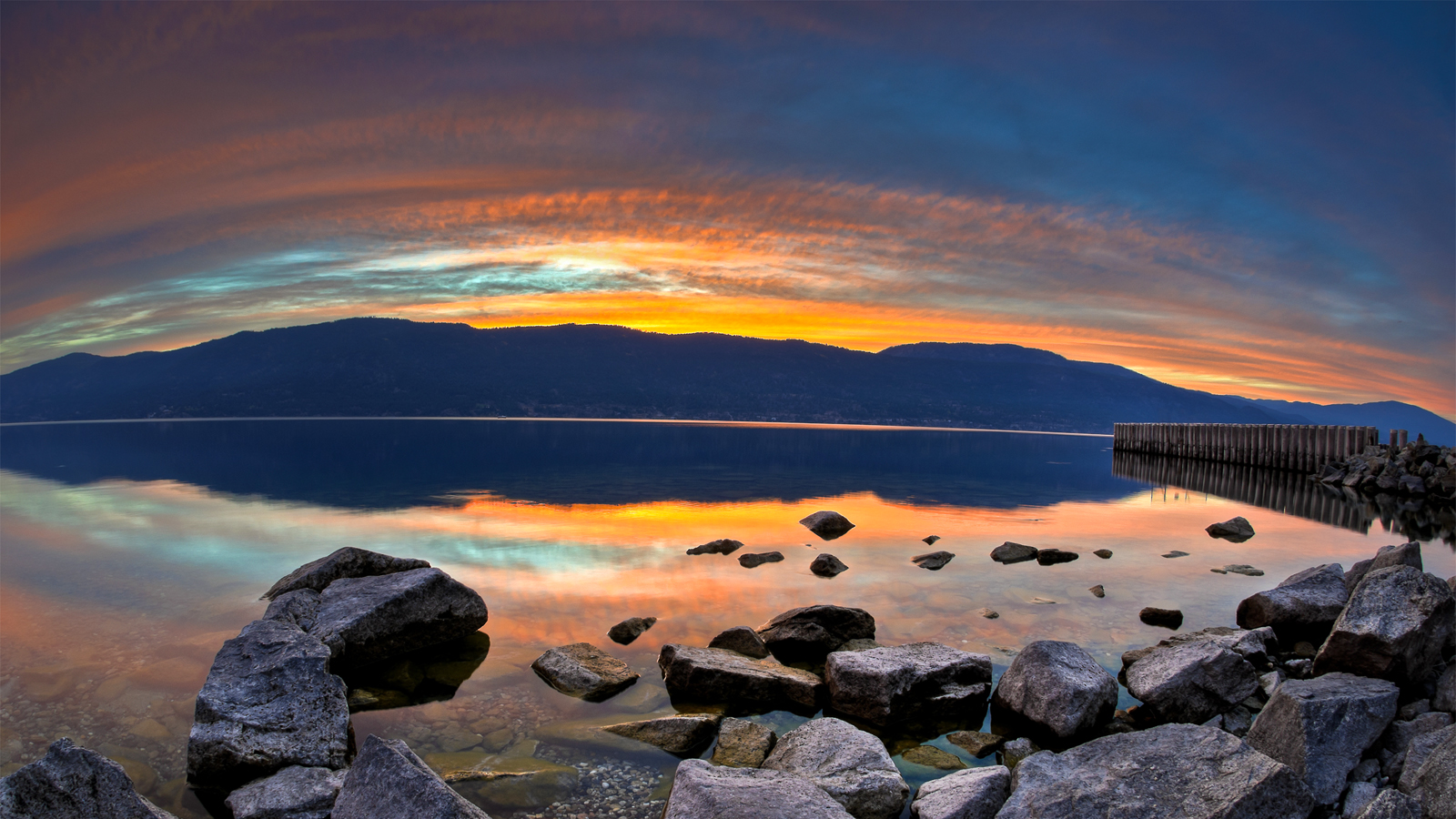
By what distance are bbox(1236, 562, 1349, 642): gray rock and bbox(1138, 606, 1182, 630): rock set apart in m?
0.92

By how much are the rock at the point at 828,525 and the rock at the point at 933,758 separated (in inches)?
567

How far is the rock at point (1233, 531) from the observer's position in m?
23.7

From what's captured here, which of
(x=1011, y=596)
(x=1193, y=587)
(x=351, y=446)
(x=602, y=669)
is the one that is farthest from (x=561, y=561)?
(x=351, y=446)

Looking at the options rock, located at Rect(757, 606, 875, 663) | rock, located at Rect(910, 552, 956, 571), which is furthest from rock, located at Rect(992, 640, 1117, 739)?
rock, located at Rect(910, 552, 956, 571)

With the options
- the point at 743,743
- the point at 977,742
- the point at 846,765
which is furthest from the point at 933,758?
the point at 743,743

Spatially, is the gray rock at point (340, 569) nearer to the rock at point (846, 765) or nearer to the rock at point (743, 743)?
the rock at point (743, 743)

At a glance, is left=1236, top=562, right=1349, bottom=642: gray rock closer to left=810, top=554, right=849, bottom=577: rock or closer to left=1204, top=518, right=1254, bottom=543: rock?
left=810, top=554, right=849, bottom=577: rock

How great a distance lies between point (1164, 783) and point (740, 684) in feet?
15.2

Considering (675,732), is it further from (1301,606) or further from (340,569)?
(1301,606)

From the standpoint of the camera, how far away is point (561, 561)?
18734mm

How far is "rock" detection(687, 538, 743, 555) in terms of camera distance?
1959cm

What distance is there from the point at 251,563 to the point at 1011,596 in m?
18.0

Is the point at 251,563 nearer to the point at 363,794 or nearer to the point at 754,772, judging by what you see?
the point at 363,794

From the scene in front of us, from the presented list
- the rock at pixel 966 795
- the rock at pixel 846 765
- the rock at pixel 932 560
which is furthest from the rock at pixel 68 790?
the rock at pixel 932 560
